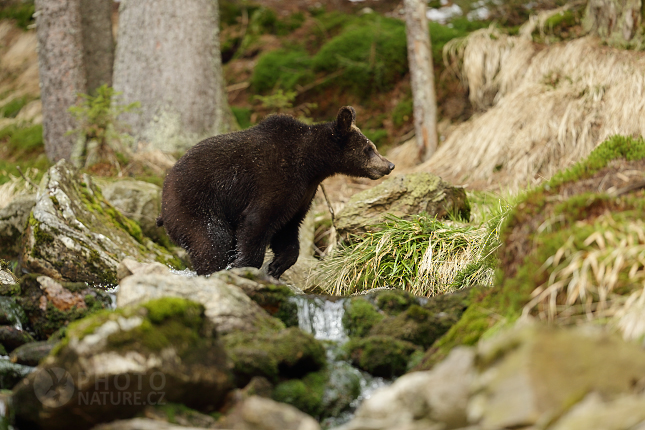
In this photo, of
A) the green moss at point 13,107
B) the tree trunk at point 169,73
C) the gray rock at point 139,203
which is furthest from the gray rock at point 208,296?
the green moss at point 13,107

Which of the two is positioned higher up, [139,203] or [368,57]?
[368,57]

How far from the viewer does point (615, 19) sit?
12180 mm

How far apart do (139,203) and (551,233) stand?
6.80 meters

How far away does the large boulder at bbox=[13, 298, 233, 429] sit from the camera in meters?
3.98

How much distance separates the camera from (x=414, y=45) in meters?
13.0

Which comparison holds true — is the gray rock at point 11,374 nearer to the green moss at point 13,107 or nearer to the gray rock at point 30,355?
the gray rock at point 30,355

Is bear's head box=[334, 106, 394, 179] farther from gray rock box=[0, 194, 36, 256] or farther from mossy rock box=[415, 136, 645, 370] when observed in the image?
gray rock box=[0, 194, 36, 256]

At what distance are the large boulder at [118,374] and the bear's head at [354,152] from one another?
13.5 ft

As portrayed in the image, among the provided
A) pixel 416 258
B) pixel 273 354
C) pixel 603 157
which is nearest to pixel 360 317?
pixel 273 354

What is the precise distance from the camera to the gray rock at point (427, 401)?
3.64 meters

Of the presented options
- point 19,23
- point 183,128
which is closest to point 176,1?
point 183,128

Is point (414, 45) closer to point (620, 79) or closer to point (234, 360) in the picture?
point (620, 79)

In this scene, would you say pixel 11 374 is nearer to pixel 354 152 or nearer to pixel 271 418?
pixel 271 418

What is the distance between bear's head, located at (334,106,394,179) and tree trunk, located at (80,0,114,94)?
322 inches
